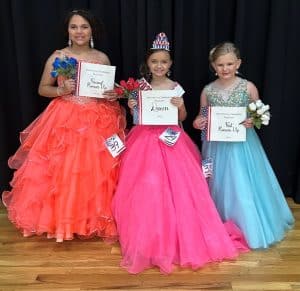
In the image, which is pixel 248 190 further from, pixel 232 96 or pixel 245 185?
pixel 232 96

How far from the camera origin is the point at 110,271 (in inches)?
86.5

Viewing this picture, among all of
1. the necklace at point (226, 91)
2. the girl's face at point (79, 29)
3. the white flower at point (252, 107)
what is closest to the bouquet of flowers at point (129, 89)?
the girl's face at point (79, 29)

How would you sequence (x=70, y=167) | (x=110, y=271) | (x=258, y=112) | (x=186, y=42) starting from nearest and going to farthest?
Result: (x=110, y=271)
(x=258, y=112)
(x=70, y=167)
(x=186, y=42)

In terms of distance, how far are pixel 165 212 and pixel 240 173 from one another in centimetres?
53

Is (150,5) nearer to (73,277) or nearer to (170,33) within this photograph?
(170,33)

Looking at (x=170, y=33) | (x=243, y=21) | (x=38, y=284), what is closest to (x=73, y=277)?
(x=38, y=284)

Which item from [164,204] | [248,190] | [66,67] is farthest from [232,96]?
[66,67]

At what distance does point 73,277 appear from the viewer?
7.04 feet

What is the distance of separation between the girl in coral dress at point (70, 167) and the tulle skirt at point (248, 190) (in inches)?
25.5

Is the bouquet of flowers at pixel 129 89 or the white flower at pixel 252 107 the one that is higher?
the bouquet of flowers at pixel 129 89

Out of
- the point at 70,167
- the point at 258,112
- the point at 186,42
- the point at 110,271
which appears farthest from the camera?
the point at 186,42

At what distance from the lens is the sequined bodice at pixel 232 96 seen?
2.45 m

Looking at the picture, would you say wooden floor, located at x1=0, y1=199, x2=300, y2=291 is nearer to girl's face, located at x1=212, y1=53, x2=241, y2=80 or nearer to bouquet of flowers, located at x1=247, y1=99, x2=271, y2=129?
bouquet of flowers, located at x1=247, y1=99, x2=271, y2=129

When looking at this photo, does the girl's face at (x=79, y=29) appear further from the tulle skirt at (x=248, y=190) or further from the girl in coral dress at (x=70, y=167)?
the tulle skirt at (x=248, y=190)
